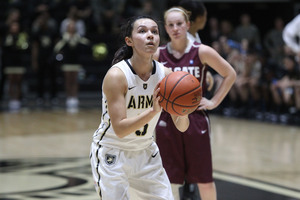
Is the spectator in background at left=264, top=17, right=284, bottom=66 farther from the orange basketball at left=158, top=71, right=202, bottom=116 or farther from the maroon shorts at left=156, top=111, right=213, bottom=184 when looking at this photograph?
the orange basketball at left=158, top=71, right=202, bottom=116

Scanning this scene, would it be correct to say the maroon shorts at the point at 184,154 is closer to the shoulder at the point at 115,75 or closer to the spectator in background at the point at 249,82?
the shoulder at the point at 115,75

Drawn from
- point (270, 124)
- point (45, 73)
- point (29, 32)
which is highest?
point (29, 32)

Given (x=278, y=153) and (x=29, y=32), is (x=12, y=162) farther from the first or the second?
(x=29, y=32)

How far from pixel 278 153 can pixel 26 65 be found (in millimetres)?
8980

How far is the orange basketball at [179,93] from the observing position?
3.22 metres

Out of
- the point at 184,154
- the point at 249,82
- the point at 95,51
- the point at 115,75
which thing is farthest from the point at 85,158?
the point at 95,51

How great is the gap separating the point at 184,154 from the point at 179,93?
1226 millimetres

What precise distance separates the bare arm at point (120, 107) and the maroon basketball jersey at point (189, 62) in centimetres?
100

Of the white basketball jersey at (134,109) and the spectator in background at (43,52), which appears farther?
the spectator in background at (43,52)

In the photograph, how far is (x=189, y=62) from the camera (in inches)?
172

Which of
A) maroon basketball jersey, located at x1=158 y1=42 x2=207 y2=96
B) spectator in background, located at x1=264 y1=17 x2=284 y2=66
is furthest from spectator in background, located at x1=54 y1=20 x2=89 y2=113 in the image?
maroon basketball jersey, located at x1=158 y1=42 x2=207 y2=96

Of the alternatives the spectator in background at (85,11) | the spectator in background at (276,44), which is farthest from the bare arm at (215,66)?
the spectator in background at (85,11)

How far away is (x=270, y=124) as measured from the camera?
1105cm

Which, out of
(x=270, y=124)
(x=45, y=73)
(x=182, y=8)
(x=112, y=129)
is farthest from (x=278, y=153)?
(x=45, y=73)
